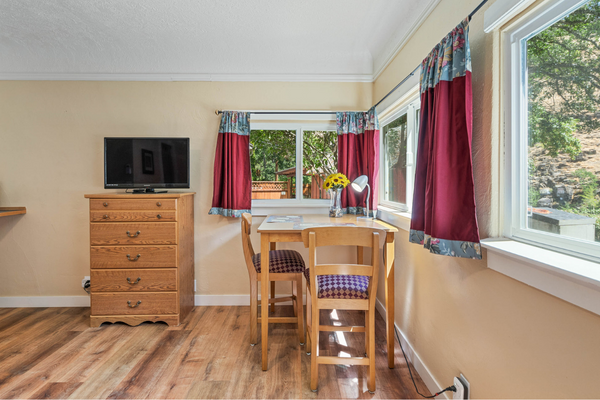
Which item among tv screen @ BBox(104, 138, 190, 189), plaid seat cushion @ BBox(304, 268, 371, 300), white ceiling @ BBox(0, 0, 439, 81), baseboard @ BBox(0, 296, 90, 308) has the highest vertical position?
white ceiling @ BBox(0, 0, 439, 81)

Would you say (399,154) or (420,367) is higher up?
(399,154)

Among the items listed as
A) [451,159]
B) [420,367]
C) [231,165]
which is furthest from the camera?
[231,165]

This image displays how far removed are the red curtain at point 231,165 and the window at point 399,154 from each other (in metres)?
1.30

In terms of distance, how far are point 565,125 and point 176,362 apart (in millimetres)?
2326

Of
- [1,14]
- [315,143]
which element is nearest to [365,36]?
[315,143]

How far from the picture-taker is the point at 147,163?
2.75 metres

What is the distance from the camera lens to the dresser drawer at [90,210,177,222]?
248cm

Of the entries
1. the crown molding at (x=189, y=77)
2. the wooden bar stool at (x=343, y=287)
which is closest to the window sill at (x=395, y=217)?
the wooden bar stool at (x=343, y=287)

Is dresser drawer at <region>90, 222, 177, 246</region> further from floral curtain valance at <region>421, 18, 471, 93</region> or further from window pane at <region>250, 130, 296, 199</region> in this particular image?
floral curtain valance at <region>421, 18, 471, 93</region>

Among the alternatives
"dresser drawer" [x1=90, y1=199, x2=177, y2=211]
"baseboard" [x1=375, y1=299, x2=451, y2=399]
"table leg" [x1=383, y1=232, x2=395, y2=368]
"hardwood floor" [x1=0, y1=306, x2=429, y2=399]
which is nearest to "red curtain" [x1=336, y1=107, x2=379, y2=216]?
"table leg" [x1=383, y1=232, x2=395, y2=368]

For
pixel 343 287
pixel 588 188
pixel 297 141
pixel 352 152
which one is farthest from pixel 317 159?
pixel 588 188

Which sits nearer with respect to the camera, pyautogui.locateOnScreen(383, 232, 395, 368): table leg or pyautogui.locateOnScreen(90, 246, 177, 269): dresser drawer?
pyautogui.locateOnScreen(383, 232, 395, 368): table leg

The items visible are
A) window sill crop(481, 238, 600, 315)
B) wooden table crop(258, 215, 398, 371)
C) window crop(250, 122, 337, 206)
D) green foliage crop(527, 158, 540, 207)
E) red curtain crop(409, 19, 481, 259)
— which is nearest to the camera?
window sill crop(481, 238, 600, 315)

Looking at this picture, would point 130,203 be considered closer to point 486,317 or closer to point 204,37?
point 204,37
